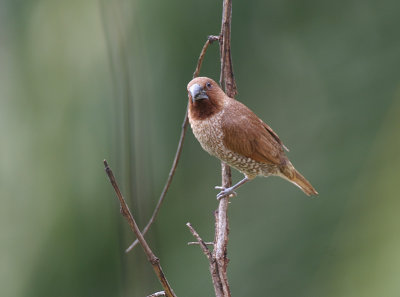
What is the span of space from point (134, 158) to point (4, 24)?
1.07 m

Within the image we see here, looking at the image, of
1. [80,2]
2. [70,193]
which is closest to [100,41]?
[80,2]

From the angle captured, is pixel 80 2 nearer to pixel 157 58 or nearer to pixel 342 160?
pixel 157 58

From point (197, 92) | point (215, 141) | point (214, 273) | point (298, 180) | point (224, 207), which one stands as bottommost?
point (214, 273)

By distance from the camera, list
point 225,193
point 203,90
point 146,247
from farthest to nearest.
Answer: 1. point 203,90
2. point 225,193
3. point 146,247

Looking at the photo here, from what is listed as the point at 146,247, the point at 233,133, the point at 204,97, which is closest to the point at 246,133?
the point at 233,133

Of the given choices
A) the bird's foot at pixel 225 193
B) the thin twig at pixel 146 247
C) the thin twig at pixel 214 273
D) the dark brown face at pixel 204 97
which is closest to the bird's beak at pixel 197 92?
the dark brown face at pixel 204 97

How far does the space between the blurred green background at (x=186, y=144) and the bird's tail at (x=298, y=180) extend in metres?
0.03

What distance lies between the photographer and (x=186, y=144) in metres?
2.57

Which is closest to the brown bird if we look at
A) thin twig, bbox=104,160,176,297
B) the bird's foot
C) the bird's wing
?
the bird's wing

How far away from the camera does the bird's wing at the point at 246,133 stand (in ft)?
7.47

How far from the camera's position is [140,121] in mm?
2105

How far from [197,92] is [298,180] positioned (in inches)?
23.5

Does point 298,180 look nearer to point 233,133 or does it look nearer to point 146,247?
point 233,133

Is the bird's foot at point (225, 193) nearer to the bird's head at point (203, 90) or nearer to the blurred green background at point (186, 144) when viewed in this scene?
the blurred green background at point (186, 144)
